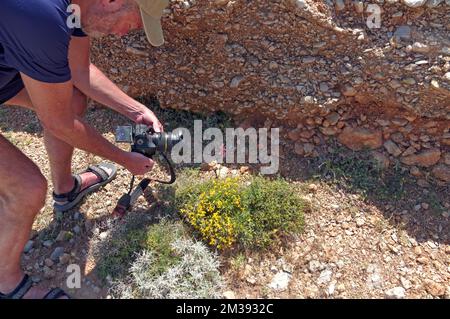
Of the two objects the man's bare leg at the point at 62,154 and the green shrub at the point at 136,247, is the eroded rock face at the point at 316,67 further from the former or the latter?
the green shrub at the point at 136,247

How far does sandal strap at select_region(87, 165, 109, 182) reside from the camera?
3477mm

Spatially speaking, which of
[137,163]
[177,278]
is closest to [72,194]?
[137,163]

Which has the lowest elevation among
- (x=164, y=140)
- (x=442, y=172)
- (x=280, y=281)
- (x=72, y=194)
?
(x=280, y=281)

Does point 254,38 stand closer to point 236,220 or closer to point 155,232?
point 236,220

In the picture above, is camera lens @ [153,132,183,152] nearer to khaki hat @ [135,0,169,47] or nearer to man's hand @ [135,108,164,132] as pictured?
man's hand @ [135,108,164,132]

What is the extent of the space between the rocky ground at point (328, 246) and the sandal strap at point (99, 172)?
3.8 inches

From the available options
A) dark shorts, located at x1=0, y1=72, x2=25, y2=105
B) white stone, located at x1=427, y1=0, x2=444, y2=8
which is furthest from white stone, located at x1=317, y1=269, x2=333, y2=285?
dark shorts, located at x1=0, y1=72, x2=25, y2=105

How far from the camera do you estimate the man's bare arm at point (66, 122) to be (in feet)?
7.07

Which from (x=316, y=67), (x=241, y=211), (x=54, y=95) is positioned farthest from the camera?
(x=316, y=67)

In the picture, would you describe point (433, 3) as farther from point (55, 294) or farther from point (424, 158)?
point (55, 294)

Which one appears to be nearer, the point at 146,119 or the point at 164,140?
the point at 164,140

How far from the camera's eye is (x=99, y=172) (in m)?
3.48

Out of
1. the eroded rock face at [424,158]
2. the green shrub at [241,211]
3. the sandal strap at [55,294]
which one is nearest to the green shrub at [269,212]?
the green shrub at [241,211]

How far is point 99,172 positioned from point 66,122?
1.19 m
